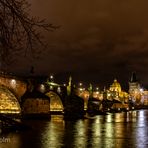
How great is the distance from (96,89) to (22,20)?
187491 millimetres

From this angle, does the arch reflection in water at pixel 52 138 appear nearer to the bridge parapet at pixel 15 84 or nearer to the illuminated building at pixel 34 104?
the bridge parapet at pixel 15 84

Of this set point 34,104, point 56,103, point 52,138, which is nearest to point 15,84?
point 34,104

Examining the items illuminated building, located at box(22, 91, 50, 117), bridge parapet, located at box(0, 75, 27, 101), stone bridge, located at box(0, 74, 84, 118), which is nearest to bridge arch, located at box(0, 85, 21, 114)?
stone bridge, located at box(0, 74, 84, 118)

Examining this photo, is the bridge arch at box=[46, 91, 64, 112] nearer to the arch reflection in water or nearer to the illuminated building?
the illuminated building

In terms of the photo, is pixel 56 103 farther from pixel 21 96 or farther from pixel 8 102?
pixel 8 102

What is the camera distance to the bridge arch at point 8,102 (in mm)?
78250

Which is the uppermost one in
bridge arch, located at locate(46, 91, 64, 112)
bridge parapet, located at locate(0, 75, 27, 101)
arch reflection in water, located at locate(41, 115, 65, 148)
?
bridge parapet, located at locate(0, 75, 27, 101)

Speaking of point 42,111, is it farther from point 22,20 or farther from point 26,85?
point 22,20

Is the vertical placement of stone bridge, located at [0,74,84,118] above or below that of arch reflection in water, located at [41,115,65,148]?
above

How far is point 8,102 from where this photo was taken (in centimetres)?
7988

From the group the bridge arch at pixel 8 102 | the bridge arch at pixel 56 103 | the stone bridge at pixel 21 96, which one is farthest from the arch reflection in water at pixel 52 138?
the bridge arch at pixel 56 103

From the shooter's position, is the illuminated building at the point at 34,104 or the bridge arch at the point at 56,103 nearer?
the illuminated building at the point at 34,104

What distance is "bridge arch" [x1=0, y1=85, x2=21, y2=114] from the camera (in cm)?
7825

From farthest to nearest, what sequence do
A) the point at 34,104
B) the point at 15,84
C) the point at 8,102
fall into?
the point at 34,104
the point at 8,102
the point at 15,84
